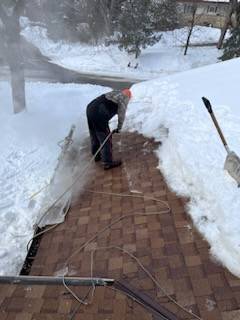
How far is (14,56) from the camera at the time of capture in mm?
9531

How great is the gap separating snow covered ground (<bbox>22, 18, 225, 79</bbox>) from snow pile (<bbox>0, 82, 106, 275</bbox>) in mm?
8889

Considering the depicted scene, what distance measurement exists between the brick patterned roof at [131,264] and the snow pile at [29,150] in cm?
53

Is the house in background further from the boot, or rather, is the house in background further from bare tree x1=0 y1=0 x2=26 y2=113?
the boot

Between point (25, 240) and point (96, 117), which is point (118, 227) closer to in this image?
point (25, 240)

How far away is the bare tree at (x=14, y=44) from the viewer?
29.3 ft

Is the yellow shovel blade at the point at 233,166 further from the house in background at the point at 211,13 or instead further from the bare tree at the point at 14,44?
the house in background at the point at 211,13

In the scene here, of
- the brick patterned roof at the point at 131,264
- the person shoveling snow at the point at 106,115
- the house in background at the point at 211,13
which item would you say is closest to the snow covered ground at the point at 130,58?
the house in background at the point at 211,13

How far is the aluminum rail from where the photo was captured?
10.9 ft

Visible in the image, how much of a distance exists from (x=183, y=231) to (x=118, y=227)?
29.2 inches

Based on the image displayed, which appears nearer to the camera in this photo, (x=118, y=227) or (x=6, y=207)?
(x=118, y=227)

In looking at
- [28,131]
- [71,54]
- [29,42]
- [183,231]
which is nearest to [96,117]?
[183,231]

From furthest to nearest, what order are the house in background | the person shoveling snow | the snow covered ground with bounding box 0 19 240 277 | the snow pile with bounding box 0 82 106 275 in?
the house in background → the person shoveling snow → the snow pile with bounding box 0 82 106 275 → the snow covered ground with bounding box 0 19 240 277

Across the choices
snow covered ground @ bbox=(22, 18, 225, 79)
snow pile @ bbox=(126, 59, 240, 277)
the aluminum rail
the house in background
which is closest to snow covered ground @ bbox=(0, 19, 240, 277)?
snow pile @ bbox=(126, 59, 240, 277)

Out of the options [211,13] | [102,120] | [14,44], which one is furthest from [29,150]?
[211,13]
